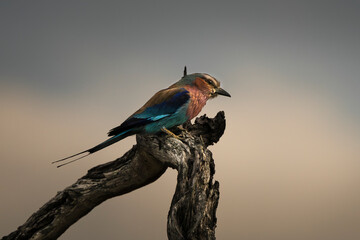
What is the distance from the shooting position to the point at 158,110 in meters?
3.39

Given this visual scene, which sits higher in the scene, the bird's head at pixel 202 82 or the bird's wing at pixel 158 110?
the bird's head at pixel 202 82

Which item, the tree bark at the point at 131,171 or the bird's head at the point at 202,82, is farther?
the bird's head at the point at 202,82

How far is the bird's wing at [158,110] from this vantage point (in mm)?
3342

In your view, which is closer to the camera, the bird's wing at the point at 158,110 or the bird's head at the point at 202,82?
the bird's wing at the point at 158,110

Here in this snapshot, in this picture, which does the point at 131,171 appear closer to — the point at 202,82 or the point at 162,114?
the point at 162,114

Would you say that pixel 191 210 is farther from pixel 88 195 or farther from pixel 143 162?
pixel 88 195

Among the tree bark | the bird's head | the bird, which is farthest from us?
the bird's head

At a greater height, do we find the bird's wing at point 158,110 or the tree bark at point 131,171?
the bird's wing at point 158,110

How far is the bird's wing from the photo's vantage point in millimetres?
3342

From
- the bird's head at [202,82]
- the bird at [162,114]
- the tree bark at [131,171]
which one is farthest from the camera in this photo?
the bird's head at [202,82]

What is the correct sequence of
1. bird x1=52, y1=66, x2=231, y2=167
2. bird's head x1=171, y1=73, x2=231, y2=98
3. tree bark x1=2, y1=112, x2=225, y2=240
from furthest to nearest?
bird's head x1=171, y1=73, x2=231, y2=98 → bird x1=52, y1=66, x2=231, y2=167 → tree bark x1=2, y1=112, x2=225, y2=240

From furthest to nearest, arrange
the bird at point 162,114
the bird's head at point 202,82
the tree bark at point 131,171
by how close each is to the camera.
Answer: the bird's head at point 202,82
the bird at point 162,114
the tree bark at point 131,171

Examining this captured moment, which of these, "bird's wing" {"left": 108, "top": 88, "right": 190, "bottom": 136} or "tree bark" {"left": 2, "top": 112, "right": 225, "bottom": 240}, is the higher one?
"bird's wing" {"left": 108, "top": 88, "right": 190, "bottom": 136}

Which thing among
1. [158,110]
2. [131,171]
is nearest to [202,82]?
[158,110]
